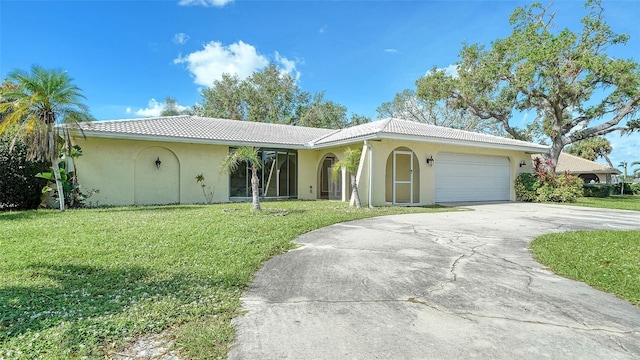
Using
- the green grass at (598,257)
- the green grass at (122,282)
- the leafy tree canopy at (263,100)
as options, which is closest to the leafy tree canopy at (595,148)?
the leafy tree canopy at (263,100)

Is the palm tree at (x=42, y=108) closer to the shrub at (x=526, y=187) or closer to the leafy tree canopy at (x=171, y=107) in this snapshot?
the shrub at (x=526, y=187)

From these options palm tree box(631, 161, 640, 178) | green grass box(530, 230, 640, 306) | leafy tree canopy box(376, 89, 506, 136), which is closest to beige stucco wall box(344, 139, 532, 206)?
green grass box(530, 230, 640, 306)

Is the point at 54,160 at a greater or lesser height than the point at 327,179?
greater

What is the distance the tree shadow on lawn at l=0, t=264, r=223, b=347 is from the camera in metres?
2.94

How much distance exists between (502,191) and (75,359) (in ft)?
62.0

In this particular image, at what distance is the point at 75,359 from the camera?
7.71ft

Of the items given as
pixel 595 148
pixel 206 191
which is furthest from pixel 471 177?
pixel 595 148

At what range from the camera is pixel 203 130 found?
15.1m

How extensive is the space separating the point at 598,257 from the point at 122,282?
7115 mm

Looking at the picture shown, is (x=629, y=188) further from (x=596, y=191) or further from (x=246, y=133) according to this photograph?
(x=246, y=133)

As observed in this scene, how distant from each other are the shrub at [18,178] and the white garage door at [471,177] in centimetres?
1601

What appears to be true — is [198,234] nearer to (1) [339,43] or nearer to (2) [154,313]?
(2) [154,313]

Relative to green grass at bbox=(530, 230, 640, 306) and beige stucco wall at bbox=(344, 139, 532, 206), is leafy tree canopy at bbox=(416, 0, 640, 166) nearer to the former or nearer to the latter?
beige stucco wall at bbox=(344, 139, 532, 206)

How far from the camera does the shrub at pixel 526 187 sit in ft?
54.7
